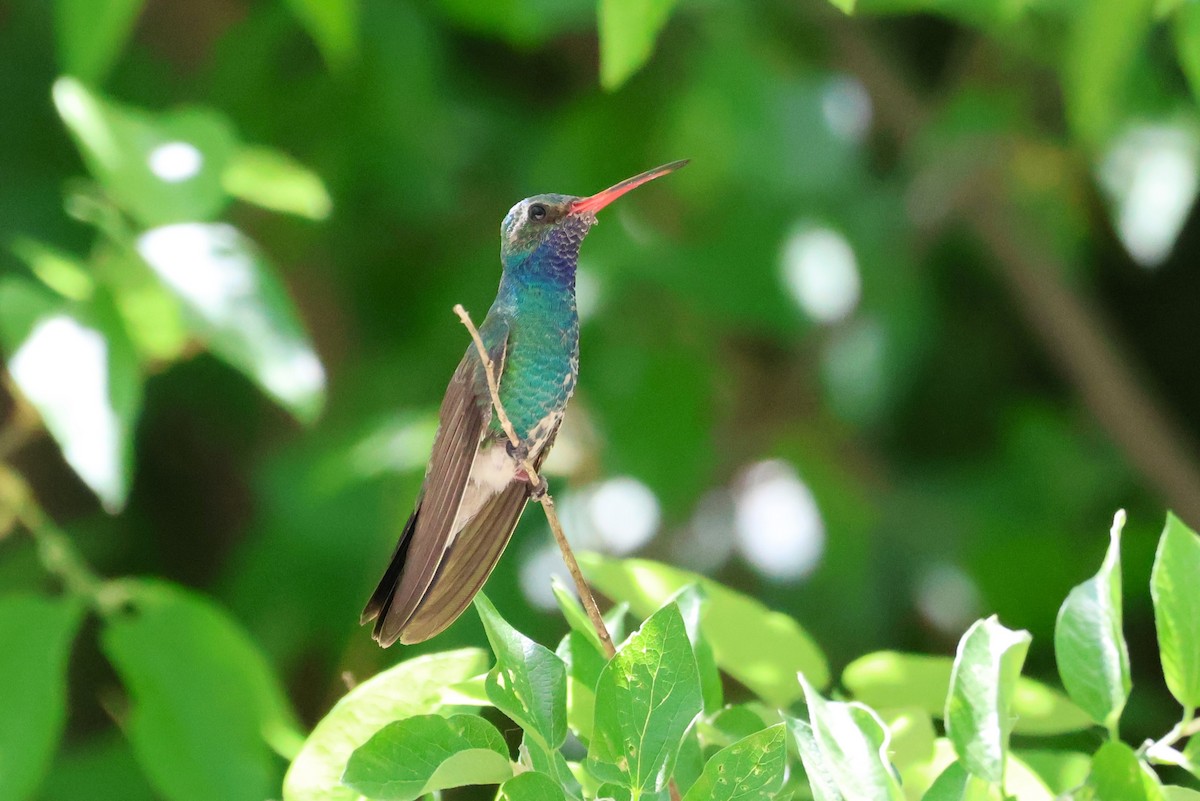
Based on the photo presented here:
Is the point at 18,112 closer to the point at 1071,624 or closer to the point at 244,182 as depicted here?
the point at 244,182

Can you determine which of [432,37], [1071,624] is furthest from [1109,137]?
[1071,624]

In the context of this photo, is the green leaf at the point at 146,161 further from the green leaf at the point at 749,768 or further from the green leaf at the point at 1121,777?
the green leaf at the point at 1121,777

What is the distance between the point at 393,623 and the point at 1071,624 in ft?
1.95

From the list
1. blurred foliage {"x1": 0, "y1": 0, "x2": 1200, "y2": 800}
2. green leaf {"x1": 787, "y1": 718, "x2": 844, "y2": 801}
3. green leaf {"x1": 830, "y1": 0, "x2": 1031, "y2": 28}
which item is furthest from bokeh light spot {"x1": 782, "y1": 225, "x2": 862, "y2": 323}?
green leaf {"x1": 787, "y1": 718, "x2": 844, "y2": 801}

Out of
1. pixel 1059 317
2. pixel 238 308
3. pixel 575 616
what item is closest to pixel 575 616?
pixel 575 616

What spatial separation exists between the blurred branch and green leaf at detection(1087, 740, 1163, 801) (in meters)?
2.64

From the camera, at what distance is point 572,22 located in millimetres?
2807

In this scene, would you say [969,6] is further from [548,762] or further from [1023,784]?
[548,762]

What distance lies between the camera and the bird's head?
4.87 feet

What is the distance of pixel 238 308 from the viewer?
1.82 meters

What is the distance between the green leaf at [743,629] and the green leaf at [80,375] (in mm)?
622

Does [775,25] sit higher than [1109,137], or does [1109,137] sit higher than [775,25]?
[775,25]

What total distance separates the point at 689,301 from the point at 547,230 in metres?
1.73

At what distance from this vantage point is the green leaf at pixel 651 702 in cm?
105
